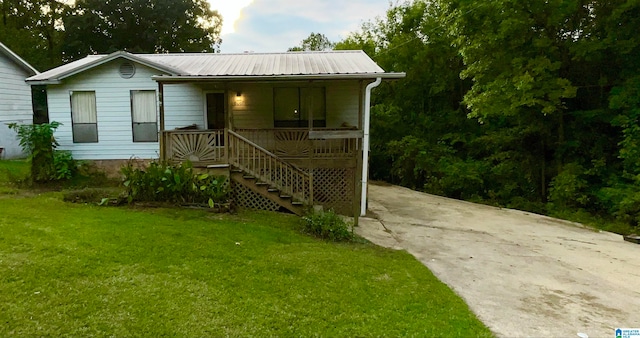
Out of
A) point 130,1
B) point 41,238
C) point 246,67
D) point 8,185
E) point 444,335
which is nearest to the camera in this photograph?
point 444,335

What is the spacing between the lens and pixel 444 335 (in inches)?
138

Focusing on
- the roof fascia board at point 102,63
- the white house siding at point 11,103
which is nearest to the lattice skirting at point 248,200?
the roof fascia board at point 102,63

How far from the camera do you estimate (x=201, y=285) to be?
13.8 ft

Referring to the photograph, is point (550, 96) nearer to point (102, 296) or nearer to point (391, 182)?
point (391, 182)

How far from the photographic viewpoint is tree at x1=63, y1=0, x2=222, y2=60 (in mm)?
27375

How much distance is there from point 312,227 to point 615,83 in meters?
11.1

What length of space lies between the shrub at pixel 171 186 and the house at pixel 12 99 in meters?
9.46

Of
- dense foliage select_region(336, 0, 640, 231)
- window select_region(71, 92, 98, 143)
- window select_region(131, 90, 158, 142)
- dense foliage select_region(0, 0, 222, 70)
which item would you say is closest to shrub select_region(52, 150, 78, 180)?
window select_region(71, 92, 98, 143)

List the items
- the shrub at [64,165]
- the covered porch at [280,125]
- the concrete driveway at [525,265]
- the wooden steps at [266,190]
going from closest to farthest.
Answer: the concrete driveway at [525,265]
the covered porch at [280,125]
the wooden steps at [266,190]
the shrub at [64,165]

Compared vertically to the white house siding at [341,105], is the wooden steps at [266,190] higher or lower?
lower

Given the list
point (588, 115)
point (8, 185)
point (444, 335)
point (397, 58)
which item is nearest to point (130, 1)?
point (397, 58)

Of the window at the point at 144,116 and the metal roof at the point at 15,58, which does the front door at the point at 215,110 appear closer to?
the window at the point at 144,116

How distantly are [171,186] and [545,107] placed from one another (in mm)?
10753

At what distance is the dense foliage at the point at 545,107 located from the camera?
35.1ft
